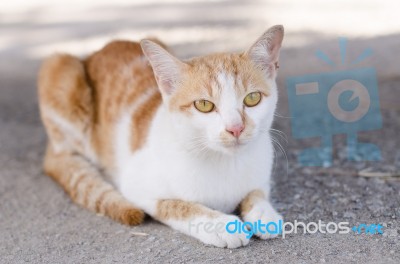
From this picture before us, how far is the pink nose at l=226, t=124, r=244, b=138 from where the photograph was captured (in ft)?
10.2

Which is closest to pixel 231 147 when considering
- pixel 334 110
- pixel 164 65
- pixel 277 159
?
pixel 164 65

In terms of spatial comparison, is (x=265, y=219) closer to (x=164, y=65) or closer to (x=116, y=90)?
(x=164, y=65)

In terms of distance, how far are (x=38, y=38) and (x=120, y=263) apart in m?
6.81

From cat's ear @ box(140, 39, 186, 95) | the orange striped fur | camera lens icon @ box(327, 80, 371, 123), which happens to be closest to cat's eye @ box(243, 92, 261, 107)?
cat's ear @ box(140, 39, 186, 95)

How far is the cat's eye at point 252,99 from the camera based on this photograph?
10.7ft

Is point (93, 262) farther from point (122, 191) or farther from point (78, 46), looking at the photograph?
point (78, 46)

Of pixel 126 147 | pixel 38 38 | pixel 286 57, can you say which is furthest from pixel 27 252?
pixel 38 38

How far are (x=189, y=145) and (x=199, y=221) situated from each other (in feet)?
1.44

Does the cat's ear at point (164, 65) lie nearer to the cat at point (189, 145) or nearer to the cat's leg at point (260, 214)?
the cat at point (189, 145)

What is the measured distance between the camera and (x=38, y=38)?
9.38 m

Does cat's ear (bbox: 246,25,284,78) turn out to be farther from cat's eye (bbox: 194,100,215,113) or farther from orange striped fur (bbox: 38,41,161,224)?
orange striped fur (bbox: 38,41,161,224)

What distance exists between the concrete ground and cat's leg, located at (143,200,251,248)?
6 centimetres

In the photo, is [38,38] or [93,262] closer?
[93,262]

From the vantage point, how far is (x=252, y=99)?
3289 millimetres
